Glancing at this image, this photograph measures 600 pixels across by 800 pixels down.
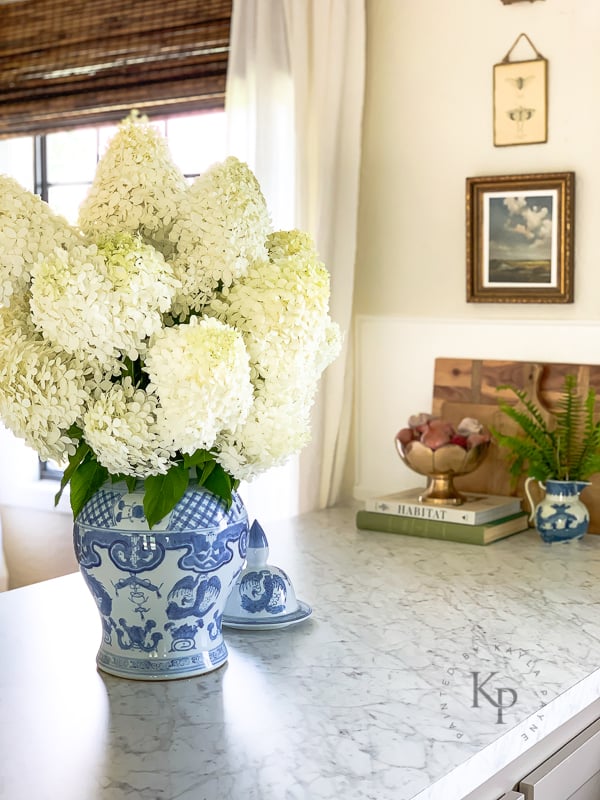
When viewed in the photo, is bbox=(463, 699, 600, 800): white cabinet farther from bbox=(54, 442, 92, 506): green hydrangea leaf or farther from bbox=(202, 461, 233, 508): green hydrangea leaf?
bbox=(54, 442, 92, 506): green hydrangea leaf

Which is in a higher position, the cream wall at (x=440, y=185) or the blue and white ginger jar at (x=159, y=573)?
the cream wall at (x=440, y=185)

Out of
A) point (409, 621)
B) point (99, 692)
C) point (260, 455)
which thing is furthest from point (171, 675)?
point (409, 621)

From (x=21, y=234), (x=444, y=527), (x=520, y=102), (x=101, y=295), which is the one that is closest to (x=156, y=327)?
(x=101, y=295)

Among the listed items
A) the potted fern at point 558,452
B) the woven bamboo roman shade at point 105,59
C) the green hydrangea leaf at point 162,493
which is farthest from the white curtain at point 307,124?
the green hydrangea leaf at point 162,493

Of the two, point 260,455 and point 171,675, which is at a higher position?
point 260,455

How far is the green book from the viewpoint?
2229mm

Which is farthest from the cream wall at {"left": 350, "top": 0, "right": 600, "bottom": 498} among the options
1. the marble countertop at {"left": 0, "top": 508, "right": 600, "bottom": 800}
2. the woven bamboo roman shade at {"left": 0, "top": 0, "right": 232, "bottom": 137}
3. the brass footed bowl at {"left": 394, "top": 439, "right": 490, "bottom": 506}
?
the marble countertop at {"left": 0, "top": 508, "right": 600, "bottom": 800}

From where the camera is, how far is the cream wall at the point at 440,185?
7.74 ft

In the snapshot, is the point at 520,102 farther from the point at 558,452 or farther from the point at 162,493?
the point at 162,493

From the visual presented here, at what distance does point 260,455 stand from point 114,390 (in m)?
0.20

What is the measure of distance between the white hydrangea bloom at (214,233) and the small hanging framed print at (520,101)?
1240mm

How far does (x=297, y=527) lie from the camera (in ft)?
7.91

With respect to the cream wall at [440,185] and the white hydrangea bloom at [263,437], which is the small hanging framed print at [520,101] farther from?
the white hydrangea bloom at [263,437]

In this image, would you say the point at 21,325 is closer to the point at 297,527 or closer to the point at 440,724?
the point at 440,724
